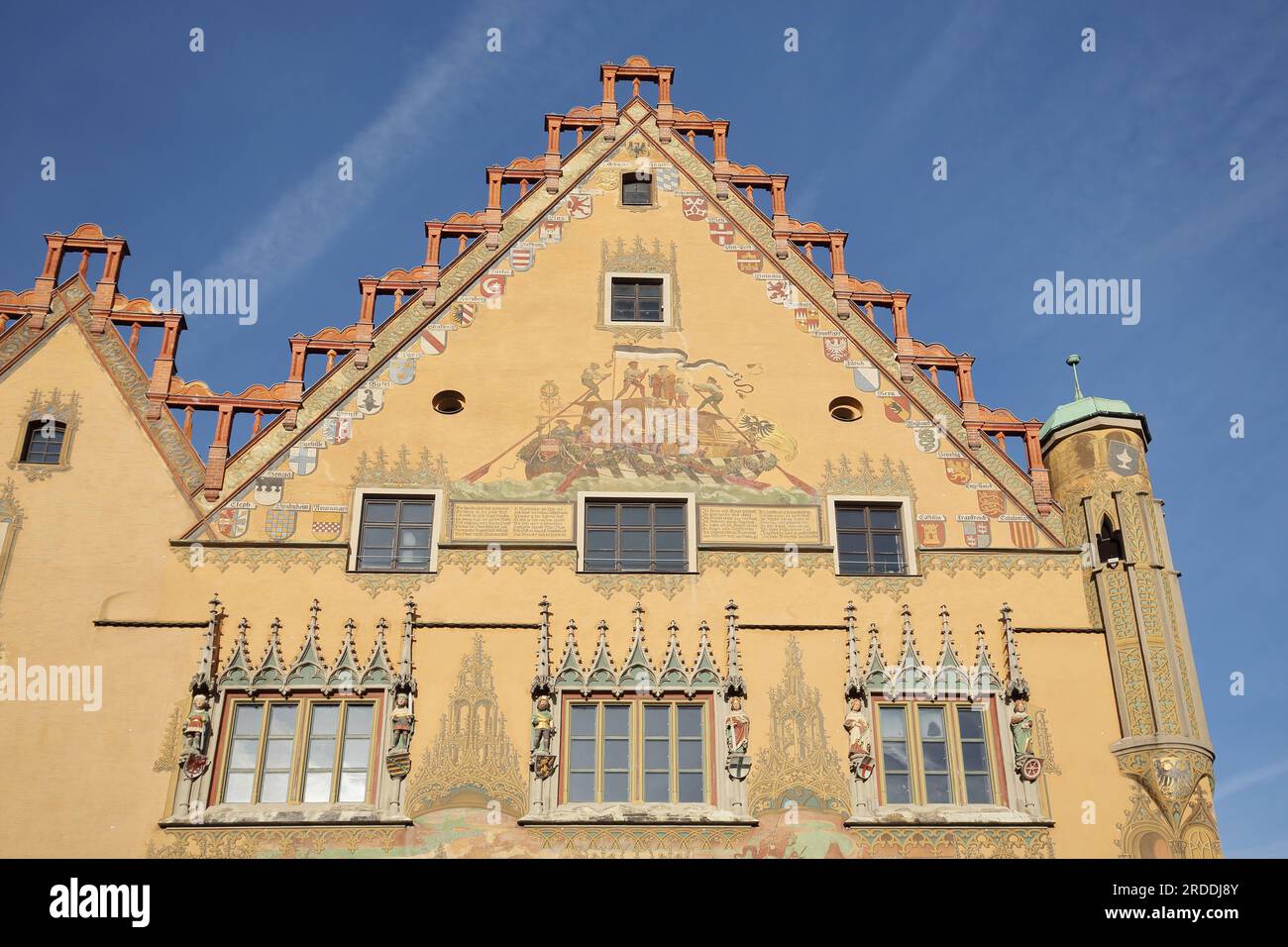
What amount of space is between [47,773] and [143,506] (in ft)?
9.27

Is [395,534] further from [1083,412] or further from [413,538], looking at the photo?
[1083,412]

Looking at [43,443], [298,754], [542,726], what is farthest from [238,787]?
[43,443]

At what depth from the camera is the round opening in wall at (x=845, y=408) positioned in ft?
54.0

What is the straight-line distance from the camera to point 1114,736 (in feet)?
47.4

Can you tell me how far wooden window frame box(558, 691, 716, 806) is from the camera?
13992mm

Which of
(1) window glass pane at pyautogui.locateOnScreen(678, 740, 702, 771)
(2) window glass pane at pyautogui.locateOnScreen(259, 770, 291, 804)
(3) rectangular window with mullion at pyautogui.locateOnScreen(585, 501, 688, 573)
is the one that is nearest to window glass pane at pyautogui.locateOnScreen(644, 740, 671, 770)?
(1) window glass pane at pyautogui.locateOnScreen(678, 740, 702, 771)

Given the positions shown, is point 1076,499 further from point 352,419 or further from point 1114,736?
point 352,419

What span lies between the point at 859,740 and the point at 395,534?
4974 mm

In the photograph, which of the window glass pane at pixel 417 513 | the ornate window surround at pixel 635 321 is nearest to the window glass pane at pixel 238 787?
the window glass pane at pixel 417 513

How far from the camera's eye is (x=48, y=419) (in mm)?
15758

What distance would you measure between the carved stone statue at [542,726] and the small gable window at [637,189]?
6514 millimetres

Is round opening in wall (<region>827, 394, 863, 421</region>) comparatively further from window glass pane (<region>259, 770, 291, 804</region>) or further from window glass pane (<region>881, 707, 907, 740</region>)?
window glass pane (<region>259, 770, 291, 804</region>)
